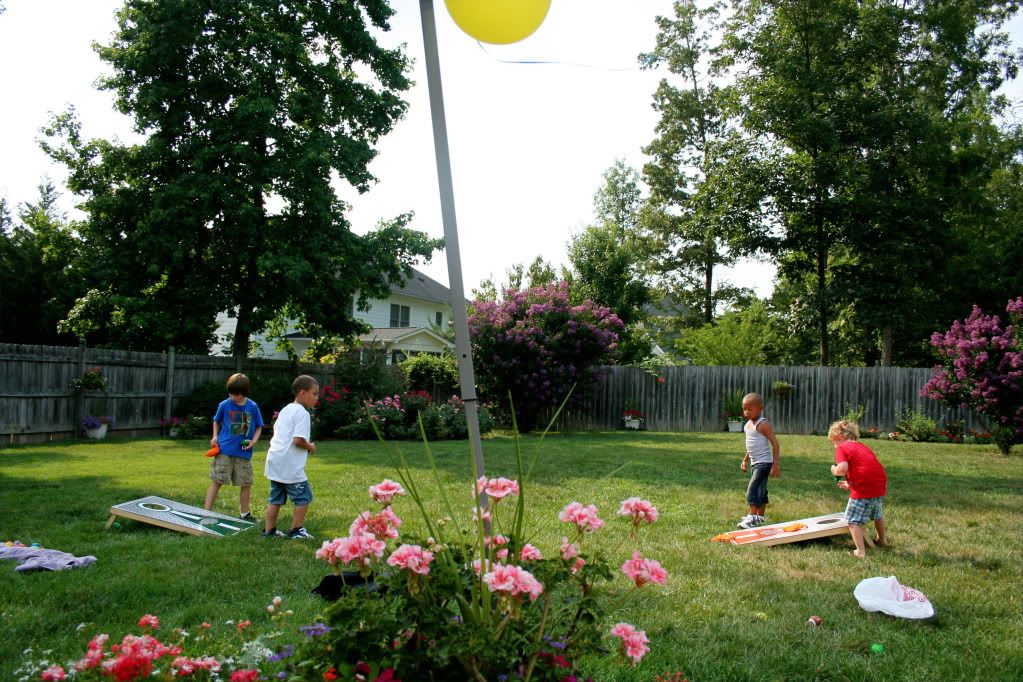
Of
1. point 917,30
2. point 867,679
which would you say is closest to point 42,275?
point 867,679

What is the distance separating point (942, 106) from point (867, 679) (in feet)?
87.3

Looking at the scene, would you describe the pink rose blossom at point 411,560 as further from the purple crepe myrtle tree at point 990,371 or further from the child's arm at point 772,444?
the purple crepe myrtle tree at point 990,371

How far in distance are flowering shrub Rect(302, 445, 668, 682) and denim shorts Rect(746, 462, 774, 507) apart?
4.96 meters

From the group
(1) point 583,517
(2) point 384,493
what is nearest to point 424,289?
(2) point 384,493

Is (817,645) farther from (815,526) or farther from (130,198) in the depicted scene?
(130,198)

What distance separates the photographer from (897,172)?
2169 cm

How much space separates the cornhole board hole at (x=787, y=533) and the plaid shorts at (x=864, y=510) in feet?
0.27

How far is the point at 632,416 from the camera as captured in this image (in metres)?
20.5

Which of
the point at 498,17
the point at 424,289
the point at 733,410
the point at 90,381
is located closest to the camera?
the point at 498,17

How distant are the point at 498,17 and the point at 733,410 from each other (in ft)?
60.9

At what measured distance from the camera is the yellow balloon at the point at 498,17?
2697 mm

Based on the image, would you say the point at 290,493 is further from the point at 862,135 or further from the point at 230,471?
the point at 862,135

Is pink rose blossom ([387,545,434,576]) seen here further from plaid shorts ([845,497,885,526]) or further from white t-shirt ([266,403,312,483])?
plaid shorts ([845,497,885,526])

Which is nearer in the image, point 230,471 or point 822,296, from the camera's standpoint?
point 230,471
